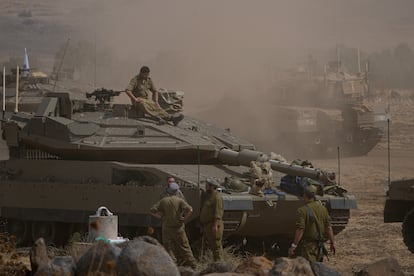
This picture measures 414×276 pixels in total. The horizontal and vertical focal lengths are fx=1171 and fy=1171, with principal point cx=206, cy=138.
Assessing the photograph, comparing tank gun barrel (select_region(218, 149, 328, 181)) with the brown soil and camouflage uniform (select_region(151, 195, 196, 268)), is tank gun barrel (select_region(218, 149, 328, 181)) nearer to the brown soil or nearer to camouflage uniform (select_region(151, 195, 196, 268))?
the brown soil

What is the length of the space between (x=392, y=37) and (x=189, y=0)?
110 ft

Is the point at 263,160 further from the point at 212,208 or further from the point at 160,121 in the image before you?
the point at 212,208

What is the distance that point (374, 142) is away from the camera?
3591cm

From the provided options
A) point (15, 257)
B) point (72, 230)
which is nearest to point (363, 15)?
Result: point (72, 230)

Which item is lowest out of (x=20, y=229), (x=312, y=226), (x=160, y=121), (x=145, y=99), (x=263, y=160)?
(x=20, y=229)

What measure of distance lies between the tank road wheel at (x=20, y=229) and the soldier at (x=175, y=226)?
13.3 ft

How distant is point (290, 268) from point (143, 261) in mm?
1367

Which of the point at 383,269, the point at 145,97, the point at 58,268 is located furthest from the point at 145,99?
the point at 58,268

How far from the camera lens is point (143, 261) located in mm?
9805

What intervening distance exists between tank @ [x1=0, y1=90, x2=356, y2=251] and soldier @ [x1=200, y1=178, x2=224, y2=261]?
801 mm

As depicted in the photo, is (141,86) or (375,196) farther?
(375,196)

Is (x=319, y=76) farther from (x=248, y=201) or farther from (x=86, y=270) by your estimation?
(x=86, y=270)

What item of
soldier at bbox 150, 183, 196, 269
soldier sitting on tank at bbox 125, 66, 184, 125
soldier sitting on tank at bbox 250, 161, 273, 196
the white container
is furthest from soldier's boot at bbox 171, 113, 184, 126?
the white container

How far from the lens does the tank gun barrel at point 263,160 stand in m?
15.9
